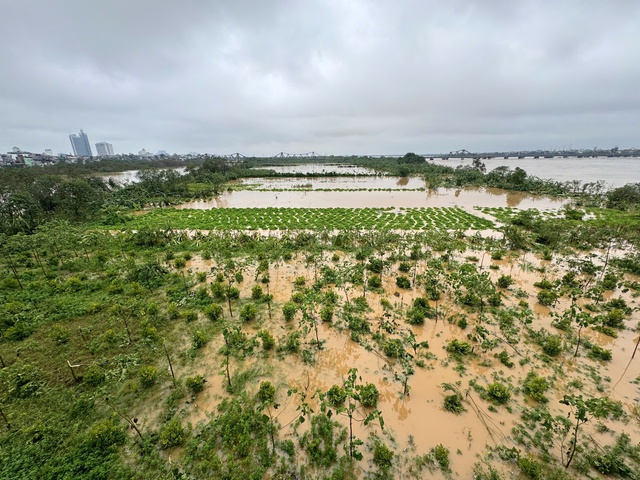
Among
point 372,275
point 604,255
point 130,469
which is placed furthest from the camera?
point 604,255

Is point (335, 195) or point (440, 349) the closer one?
point (440, 349)

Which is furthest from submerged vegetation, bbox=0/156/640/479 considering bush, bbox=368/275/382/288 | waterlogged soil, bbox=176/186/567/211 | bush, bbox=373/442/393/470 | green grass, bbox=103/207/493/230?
waterlogged soil, bbox=176/186/567/211

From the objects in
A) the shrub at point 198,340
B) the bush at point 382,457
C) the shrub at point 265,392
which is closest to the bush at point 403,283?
the bush at point 382,457

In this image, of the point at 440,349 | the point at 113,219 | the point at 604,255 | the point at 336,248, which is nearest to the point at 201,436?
the point at 440,349

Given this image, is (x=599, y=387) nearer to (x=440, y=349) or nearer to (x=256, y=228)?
(x=440, y=349)

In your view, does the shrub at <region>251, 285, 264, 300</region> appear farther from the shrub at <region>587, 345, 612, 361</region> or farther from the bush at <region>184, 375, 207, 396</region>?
the shrub at <region>587, 345, 612, 361</region>
